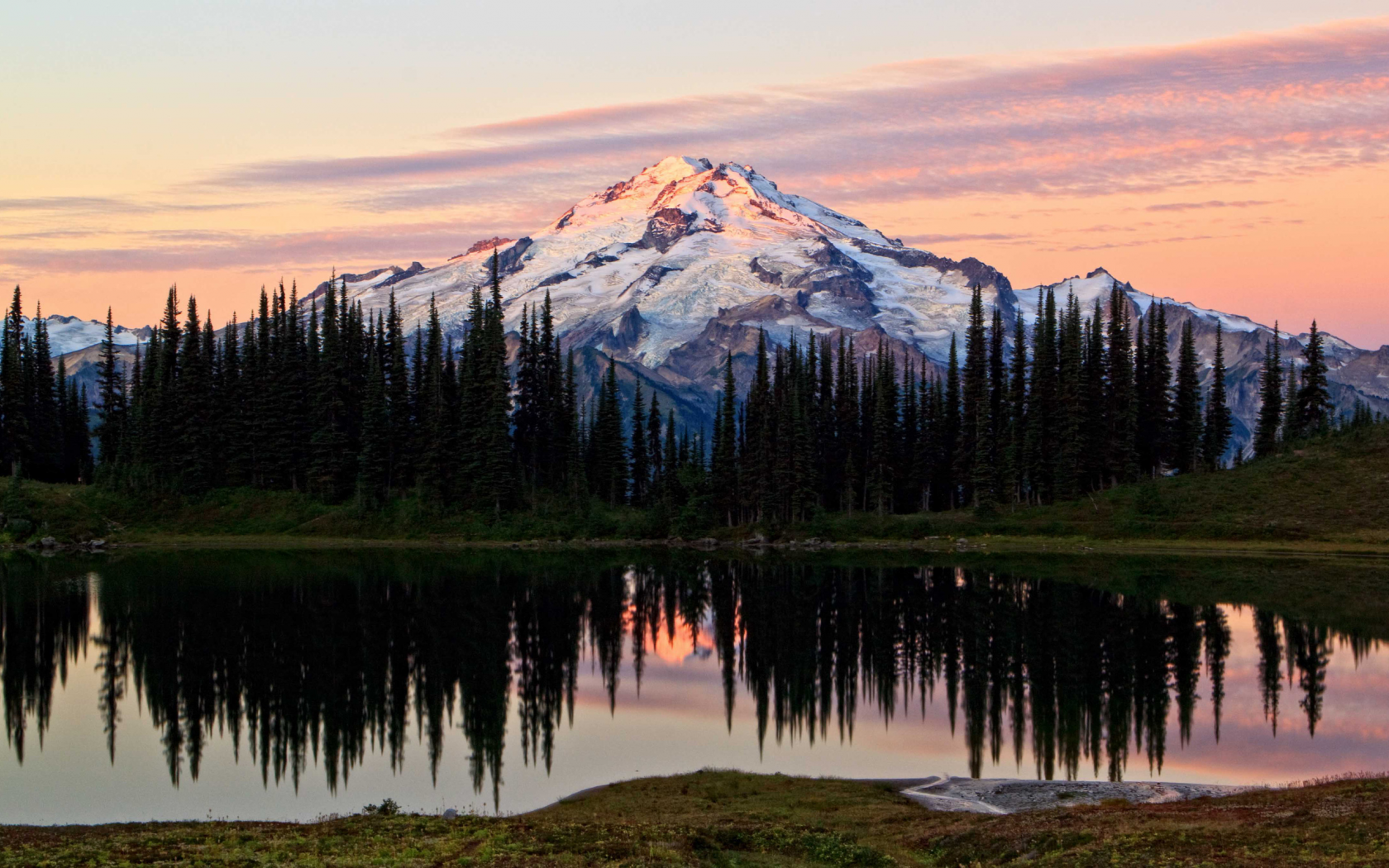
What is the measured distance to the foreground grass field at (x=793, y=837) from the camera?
2361 cm

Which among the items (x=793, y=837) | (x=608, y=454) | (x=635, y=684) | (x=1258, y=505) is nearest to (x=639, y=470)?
(x=608, y=454)

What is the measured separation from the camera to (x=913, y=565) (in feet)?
341

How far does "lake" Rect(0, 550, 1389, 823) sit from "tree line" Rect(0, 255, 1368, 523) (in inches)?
1715

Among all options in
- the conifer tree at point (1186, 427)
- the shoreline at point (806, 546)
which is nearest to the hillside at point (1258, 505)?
the shoreline at point (806, 546)

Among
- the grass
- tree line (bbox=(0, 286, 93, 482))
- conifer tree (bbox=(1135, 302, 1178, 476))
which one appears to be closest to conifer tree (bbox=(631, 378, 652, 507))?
the grass

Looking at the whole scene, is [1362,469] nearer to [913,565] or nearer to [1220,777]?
[913,565]

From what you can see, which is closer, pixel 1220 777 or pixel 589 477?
pixel 1220 777

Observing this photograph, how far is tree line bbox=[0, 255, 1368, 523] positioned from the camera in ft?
439

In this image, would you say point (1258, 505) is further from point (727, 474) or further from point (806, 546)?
point (727, 474)

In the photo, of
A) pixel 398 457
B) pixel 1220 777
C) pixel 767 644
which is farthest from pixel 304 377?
pixel 1220 777

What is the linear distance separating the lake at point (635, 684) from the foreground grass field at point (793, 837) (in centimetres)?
638

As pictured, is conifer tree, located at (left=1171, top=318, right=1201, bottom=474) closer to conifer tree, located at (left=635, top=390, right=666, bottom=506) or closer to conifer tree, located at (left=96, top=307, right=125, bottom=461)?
conifer tree, located at (left=635, top=390, right=666, bottom=506)

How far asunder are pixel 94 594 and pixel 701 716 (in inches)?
1840

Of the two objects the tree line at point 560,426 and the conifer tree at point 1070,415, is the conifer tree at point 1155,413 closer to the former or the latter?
the tree line at point 560,426
